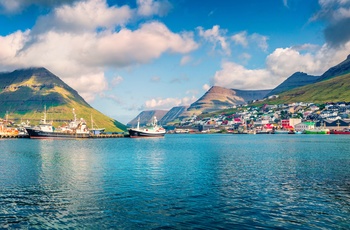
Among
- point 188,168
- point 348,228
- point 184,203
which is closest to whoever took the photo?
point 348,228

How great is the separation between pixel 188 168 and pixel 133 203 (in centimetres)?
3130

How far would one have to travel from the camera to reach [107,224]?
2892 cm

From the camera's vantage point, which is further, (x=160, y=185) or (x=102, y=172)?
(x=102, y=172)

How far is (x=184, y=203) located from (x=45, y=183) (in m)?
25.0

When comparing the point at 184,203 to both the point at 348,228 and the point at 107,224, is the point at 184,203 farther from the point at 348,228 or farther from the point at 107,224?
the point at 348,228

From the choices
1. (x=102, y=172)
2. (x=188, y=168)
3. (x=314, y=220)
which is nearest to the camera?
(x=314, y=220)

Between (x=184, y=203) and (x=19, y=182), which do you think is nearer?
(x=184, y=203)

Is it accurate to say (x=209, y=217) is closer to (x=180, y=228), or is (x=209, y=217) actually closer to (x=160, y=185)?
(x=180, y=228)

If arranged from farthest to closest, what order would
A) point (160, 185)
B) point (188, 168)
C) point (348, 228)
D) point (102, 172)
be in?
point (188, 168) < point (102, 172) < point (160, 185) < point (348, 228)

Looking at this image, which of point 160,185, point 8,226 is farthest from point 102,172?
point 8,226

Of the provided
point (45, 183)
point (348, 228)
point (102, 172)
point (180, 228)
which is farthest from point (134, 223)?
point (102, 172)

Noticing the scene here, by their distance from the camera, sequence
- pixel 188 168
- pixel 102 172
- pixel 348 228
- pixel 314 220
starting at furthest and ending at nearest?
pixel 188 168 < pixel 102 172 < pixel 314 220 < pixel 348 228

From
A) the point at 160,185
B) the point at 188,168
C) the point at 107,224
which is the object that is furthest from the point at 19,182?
the point at 188,168

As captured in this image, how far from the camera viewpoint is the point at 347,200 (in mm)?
37312
